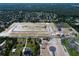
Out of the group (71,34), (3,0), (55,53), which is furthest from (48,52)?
(3,0)

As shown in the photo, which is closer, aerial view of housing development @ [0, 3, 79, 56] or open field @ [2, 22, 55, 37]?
aerial view of housing development @ [0, 3, 79, 56]

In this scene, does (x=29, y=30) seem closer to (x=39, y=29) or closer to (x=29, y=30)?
(x=29, y=30)

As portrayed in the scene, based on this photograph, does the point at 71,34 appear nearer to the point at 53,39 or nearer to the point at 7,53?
the point at 53,39

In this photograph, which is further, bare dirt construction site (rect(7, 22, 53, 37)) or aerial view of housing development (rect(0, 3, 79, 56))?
bare dirt construction site (rect(7, 22, 53, 37))

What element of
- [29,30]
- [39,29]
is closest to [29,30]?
[29,30]

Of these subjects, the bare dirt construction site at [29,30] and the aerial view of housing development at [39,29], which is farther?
the bare dirt construction site at [29,30]
